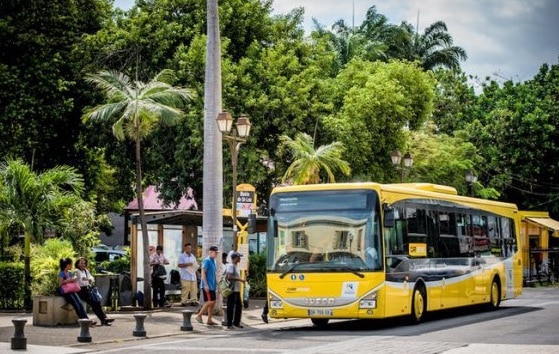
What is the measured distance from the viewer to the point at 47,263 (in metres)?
25.0

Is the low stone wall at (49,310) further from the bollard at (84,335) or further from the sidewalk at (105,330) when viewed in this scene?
the bollard at (84,335)

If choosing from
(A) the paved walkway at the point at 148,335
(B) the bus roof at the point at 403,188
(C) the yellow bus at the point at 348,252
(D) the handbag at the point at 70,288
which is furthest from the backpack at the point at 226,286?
(D) the handbag at the point at 70,288

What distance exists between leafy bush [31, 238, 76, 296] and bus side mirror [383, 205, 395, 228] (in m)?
7.93

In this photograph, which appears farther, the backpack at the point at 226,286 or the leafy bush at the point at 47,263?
the leafy bush at the point at 47,263

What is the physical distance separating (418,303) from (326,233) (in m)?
3.54

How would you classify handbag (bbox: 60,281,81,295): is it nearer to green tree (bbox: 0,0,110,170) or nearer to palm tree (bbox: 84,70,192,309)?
palm tree (bbox: 84,70,192,309)

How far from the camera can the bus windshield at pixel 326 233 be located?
2222 cm

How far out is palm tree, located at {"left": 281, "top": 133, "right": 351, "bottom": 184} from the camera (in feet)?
126

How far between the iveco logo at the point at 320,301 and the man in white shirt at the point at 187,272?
9.12 meters

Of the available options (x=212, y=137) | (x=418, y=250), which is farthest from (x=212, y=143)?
(x=418, y=250)

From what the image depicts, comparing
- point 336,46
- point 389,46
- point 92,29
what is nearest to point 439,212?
point 92,29

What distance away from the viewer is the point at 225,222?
34438 mm

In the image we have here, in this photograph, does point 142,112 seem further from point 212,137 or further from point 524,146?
point 524,146

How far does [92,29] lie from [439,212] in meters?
22.9
